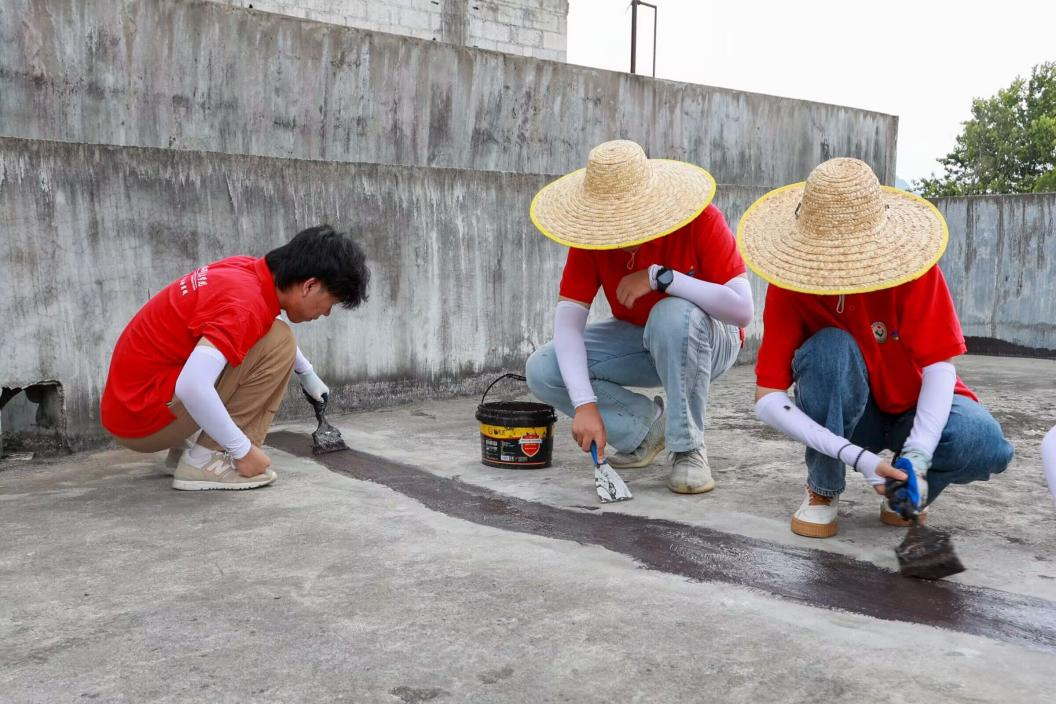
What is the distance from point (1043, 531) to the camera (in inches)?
101

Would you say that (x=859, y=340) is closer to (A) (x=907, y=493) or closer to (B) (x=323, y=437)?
(A) (x=907, y=493)

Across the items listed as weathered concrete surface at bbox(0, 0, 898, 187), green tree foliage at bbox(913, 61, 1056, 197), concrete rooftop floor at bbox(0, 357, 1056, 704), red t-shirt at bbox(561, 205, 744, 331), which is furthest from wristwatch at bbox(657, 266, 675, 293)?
green tree foliage at bbox(913, 61, 1056, 197)

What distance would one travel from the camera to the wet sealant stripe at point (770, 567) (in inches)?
77.4

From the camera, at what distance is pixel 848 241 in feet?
7.55

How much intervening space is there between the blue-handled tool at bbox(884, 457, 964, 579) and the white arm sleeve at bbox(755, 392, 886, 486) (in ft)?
0.18

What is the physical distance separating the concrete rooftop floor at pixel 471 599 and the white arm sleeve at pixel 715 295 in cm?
58

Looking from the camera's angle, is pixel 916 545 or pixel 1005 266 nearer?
pixel 916 545

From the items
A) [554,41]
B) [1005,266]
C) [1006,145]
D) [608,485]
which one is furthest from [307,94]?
[1006,145]

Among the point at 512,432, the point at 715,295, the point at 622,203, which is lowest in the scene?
the point at 512,432

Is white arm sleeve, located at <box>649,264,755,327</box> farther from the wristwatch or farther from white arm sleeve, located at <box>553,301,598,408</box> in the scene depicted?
white arm sleeve, located at <box>553,301,598,408</box>

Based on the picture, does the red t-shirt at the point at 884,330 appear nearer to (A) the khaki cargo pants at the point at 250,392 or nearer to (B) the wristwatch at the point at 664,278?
(B) the wristwatch at the point at 664,278

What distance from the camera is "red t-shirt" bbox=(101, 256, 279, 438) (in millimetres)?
2832

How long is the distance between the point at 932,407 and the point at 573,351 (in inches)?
45.7

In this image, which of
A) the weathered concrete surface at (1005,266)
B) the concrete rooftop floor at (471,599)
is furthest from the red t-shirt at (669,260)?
the weathered concrete surface at (1005,266)
